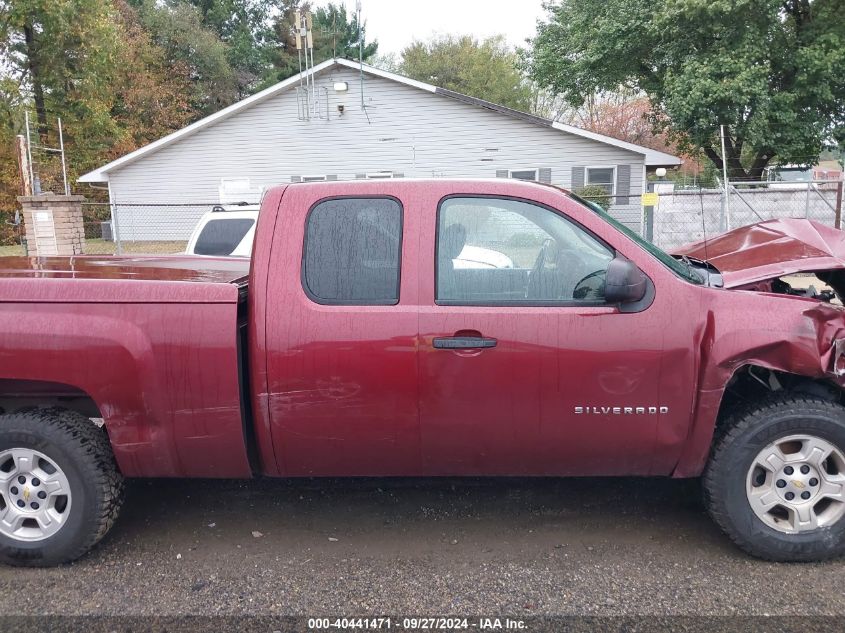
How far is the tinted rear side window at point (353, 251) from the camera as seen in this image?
3.19 meters

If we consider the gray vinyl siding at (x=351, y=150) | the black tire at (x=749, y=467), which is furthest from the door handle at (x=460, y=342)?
the gray vinyl siding at (x=351, y=150)

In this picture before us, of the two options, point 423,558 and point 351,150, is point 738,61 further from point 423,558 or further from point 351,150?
point 423,558

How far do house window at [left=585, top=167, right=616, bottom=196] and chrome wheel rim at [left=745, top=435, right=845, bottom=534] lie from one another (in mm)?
18079

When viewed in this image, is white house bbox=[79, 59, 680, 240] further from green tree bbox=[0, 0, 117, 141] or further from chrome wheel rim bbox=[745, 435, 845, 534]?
chrome wheel rim bbox=[745, 435, 845, 534]

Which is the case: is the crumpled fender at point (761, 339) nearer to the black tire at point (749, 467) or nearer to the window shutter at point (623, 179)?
the black tire at point (749, 467)

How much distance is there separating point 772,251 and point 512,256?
4.86ft

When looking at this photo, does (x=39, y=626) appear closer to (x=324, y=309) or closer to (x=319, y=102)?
(x=324, y=309)

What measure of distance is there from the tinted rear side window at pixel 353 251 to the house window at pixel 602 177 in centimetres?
1828

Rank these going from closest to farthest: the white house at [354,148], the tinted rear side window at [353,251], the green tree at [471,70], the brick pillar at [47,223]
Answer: the tinted rear side window at [353,251], the brick pillar at [47,223], the white house at [354,148], the green tree at [471,70]

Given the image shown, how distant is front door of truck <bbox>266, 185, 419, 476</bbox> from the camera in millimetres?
3127

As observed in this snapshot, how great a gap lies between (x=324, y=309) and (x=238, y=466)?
903 mm

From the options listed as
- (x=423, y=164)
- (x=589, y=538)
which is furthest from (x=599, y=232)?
(x=423, y=164)

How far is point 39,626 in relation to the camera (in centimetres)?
286

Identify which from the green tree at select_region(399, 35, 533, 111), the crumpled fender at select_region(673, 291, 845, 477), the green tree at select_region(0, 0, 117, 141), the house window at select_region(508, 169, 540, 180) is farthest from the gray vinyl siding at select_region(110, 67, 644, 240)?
the green tree at select_region(399, 35, 533, 111)
